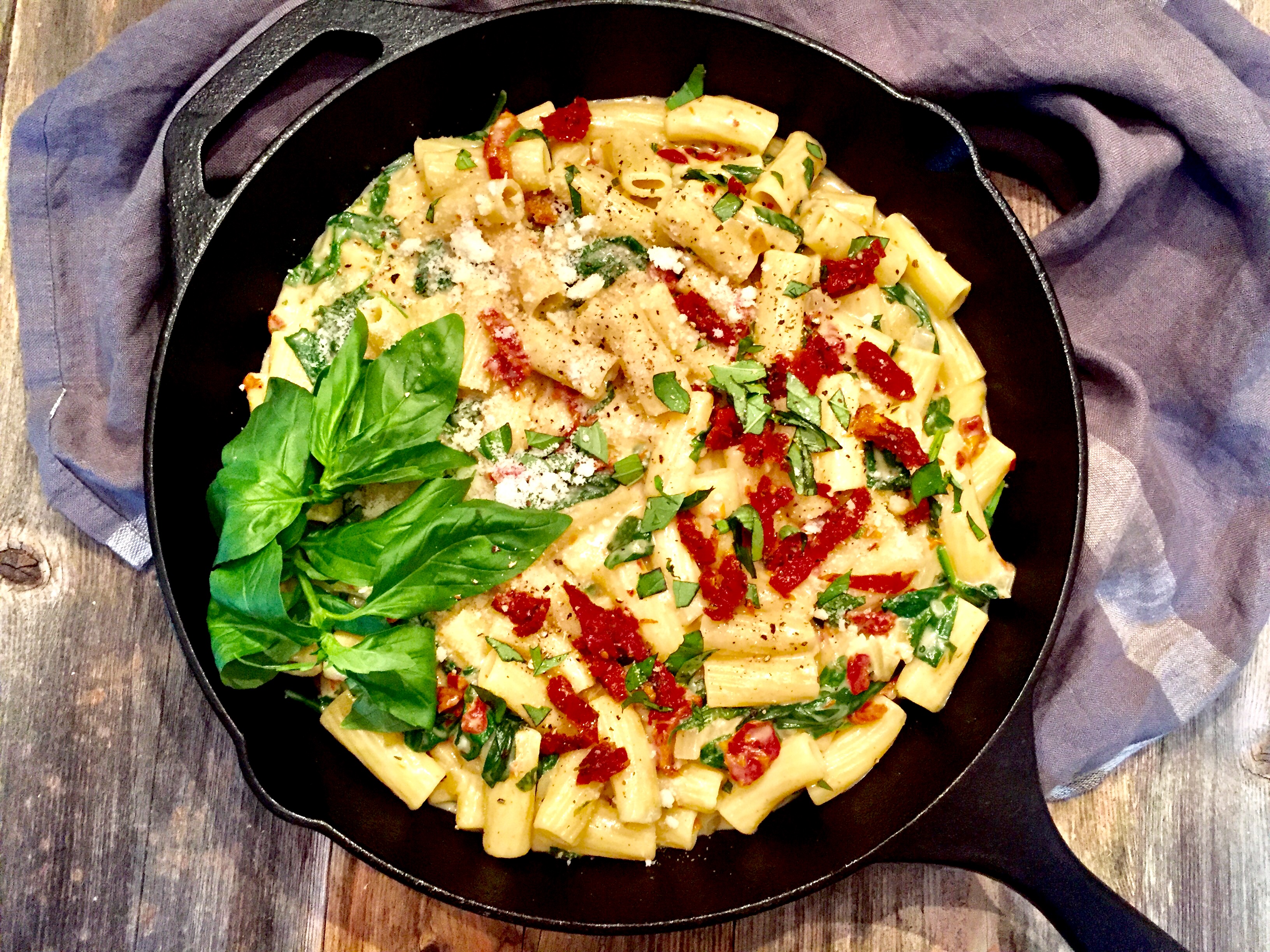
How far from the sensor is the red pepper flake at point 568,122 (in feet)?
10.2

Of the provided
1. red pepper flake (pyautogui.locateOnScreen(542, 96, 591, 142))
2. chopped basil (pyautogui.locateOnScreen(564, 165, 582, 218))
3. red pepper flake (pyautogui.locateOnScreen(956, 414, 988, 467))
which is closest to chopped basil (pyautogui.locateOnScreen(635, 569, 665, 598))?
red pepper flake (pyautogui.locateOnScreen(956, 414, 988, 467))

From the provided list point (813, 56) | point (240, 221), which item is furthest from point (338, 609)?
point (813, 56)

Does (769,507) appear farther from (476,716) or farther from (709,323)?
(476,716)

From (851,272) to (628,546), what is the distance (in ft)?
3.73

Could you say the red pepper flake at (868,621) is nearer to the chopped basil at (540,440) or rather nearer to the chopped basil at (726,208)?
the chopped basil at (540,440)

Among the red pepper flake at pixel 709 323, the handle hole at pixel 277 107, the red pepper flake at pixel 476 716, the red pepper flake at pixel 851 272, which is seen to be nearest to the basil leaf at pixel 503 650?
the red pepper flake at pixel 476 716

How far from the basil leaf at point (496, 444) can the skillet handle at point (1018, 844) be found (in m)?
1.60

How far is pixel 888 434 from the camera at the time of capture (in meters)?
2.97

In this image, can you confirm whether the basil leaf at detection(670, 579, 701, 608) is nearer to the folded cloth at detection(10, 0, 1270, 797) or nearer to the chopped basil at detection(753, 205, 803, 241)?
the chopped basil at detection(753, 205, 803, 241)

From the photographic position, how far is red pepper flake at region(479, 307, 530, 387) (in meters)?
2.97

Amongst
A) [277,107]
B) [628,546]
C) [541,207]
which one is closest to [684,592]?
[628,546]

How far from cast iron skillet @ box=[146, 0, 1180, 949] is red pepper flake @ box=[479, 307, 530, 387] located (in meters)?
0.78

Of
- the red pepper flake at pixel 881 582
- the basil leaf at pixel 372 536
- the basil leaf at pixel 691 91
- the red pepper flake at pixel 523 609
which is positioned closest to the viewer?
the basil leaf at pixel 372 536

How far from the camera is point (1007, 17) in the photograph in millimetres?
3258
